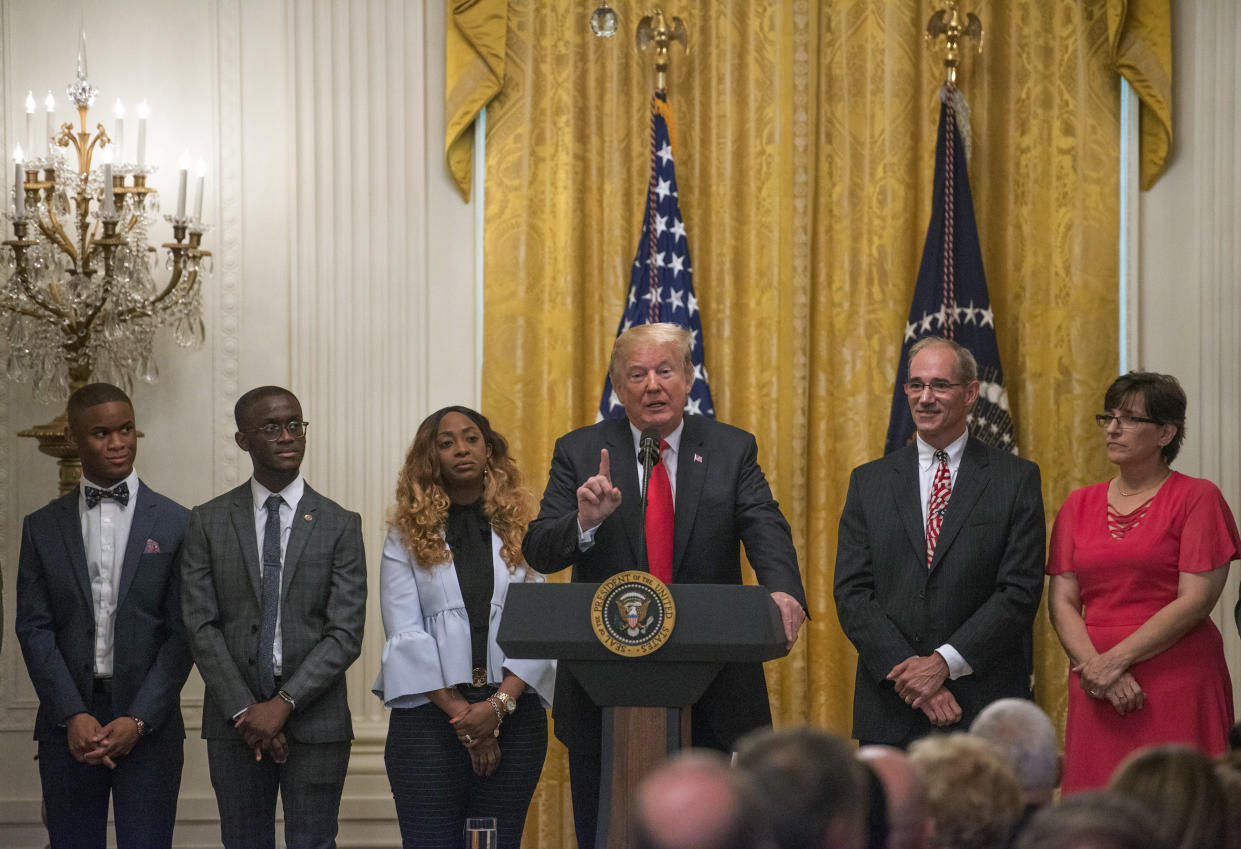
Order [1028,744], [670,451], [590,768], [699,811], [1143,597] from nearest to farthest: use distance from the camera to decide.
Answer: [699,811]
[1028,744]
[590,768]
[670,451]
[1143,597]

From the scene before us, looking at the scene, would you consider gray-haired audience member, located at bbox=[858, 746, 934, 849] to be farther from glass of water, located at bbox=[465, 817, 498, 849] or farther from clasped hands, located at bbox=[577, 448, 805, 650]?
glass of water, located at bbox=[465, 817, 498, 849]

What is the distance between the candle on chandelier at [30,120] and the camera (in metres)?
5.00

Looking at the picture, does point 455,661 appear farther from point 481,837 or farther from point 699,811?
point 699,811

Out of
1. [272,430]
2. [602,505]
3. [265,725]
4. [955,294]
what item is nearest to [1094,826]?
[602,505]

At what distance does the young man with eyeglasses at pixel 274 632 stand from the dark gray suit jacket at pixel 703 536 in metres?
0.86

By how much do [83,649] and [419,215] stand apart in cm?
226

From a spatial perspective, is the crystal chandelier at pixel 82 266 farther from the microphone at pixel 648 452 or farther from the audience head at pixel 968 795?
the audience head at pixel 968 795

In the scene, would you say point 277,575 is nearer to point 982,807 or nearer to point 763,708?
point 763,708

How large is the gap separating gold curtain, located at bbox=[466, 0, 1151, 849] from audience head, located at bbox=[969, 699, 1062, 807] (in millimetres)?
3480

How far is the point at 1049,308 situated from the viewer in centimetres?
535

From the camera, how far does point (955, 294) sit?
5.29 meters

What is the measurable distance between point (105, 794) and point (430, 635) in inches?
43.8

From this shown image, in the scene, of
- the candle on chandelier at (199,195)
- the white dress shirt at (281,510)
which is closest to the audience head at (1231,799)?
the white dress shirt at (281,510)

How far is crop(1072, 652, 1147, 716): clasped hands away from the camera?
12.4 ft
